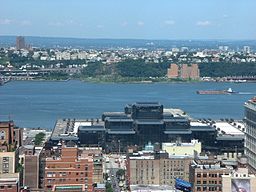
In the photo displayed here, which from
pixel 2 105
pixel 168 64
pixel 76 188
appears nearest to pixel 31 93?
pixel 2 105

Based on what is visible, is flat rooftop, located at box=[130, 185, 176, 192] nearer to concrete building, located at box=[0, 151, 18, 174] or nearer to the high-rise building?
the high-rise building

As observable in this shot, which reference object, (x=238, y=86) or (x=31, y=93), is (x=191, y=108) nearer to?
(x=31, y=93)

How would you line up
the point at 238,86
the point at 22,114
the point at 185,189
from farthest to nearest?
the point at 238,86
the point at 22,114
the point at 185,189

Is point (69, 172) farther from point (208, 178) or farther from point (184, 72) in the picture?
point (184, 72)

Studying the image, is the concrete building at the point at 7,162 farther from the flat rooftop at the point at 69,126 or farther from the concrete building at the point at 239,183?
the flat rooftop at the point at 69,126

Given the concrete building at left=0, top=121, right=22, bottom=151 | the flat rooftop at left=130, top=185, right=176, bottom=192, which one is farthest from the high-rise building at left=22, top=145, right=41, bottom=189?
the concrete building at left=0, top=121, right=22, bottom=151
